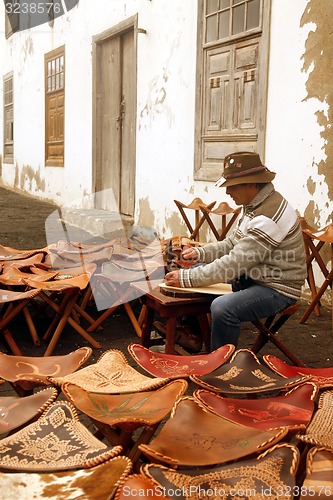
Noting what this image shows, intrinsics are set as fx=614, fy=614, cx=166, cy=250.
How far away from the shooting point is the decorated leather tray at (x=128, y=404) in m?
1.77

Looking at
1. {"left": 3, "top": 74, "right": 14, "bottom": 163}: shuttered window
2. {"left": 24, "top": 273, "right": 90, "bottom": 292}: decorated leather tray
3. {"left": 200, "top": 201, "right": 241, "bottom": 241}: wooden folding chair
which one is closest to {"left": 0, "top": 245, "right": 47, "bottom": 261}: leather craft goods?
{"left": 24, "top": 273, "right": 90, "bottom": 292}: decorated leather tray

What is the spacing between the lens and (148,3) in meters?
8.31

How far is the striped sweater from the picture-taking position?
3.43m

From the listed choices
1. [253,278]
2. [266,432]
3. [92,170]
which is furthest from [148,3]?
[266,432]

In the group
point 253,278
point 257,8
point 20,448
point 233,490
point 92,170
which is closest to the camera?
point 233,490

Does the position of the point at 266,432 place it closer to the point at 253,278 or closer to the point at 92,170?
the point at 253,278

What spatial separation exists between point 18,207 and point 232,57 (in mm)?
7055

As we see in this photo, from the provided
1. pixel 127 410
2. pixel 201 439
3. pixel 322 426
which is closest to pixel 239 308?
pixel 127 410

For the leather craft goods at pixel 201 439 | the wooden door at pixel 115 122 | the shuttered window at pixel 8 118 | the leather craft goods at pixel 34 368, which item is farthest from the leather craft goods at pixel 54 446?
the shuttered window at pixel 8 118

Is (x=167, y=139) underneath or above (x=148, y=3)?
underneath

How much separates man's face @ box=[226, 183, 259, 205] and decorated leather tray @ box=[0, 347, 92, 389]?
153 cm

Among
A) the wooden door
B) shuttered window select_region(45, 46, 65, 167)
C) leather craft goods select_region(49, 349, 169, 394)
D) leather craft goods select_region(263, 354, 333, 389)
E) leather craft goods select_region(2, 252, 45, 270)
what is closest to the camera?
leather craft goods select_region(49, 349, 169, 394)

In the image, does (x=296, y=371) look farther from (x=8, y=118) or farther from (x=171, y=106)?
(x=8, y=118)

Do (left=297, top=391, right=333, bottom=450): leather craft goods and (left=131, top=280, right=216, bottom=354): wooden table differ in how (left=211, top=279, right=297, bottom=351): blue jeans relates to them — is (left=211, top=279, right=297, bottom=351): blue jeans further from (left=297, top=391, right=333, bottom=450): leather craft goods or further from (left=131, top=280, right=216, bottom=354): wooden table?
(left=297, top=391, right=333, bottom=450): leather craft goods
